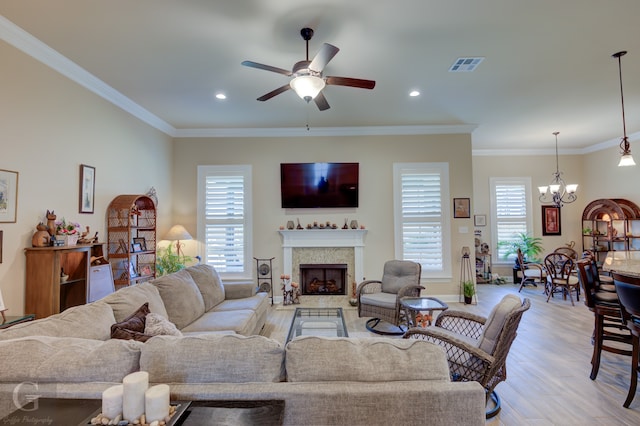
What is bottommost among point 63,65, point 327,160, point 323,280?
point 323,280

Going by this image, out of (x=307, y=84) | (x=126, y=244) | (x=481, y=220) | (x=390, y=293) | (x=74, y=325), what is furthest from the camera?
(x=481, y=220)

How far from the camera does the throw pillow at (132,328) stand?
6.10ft

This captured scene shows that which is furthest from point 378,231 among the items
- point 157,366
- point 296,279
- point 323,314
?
point 157,366

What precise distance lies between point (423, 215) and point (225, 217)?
373 centimetres

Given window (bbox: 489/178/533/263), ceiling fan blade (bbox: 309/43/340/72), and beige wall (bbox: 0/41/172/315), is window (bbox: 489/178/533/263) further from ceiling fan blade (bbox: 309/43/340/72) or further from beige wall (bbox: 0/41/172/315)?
beige wall (bbox: 0/41/172/315)

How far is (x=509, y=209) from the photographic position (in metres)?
7.51

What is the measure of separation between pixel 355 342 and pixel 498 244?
736cm

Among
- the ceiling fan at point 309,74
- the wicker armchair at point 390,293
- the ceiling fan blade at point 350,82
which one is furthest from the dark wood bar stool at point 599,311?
the ceiling fan at point 309,74

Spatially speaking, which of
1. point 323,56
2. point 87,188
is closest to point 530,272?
point 323,56

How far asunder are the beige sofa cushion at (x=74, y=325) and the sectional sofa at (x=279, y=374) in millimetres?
349

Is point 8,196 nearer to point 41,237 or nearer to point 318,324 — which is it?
point 41,237

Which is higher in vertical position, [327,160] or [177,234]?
[327,160]

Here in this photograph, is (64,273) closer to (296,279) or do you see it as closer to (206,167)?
(206,167)

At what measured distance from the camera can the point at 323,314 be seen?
3793 millimetres
